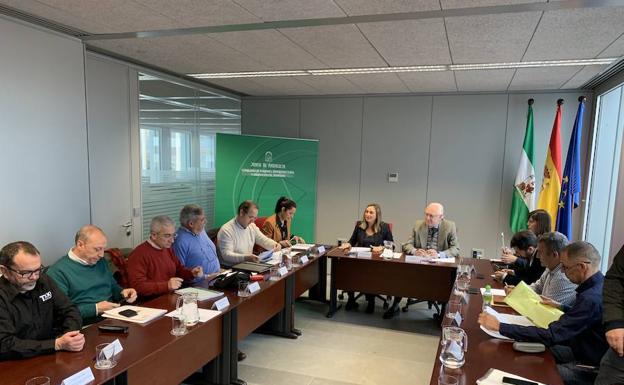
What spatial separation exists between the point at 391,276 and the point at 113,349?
115 inches

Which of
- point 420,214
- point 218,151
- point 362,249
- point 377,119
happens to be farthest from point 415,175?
point 218,151

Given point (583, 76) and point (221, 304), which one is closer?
point (221, 304)

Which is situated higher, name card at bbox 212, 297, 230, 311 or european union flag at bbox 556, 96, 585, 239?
european union flag at bbox 556, 96, 585, 239

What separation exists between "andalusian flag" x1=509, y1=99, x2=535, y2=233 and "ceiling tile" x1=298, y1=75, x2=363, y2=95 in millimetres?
2243

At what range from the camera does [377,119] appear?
5836 millimetres

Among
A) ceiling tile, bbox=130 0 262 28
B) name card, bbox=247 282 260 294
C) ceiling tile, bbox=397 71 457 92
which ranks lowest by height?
name card, bbox=247 282 260 294

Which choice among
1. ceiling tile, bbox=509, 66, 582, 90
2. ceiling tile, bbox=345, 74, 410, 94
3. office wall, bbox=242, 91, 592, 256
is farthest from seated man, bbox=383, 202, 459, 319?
ceiling tile, bbox=509, 66, 582, 90

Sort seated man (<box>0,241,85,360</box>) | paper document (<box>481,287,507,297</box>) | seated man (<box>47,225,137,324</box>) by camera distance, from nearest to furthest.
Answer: seated man (<box>0,241,85,360</box>) → seated man (<box>47,225,137,324</box>) → paper document (<box>481,287,507,297</box>)

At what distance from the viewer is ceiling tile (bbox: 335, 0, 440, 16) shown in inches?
92.5

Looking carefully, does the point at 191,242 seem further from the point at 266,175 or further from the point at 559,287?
the point at 559,287

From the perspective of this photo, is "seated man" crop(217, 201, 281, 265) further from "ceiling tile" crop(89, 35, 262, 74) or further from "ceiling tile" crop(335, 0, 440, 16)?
"ceiling tile" crop(335, 0, 440, 16)

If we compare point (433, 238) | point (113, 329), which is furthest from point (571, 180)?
point (113, 329)

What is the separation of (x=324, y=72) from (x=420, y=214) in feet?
8.48

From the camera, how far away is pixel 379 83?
16.1 ft
